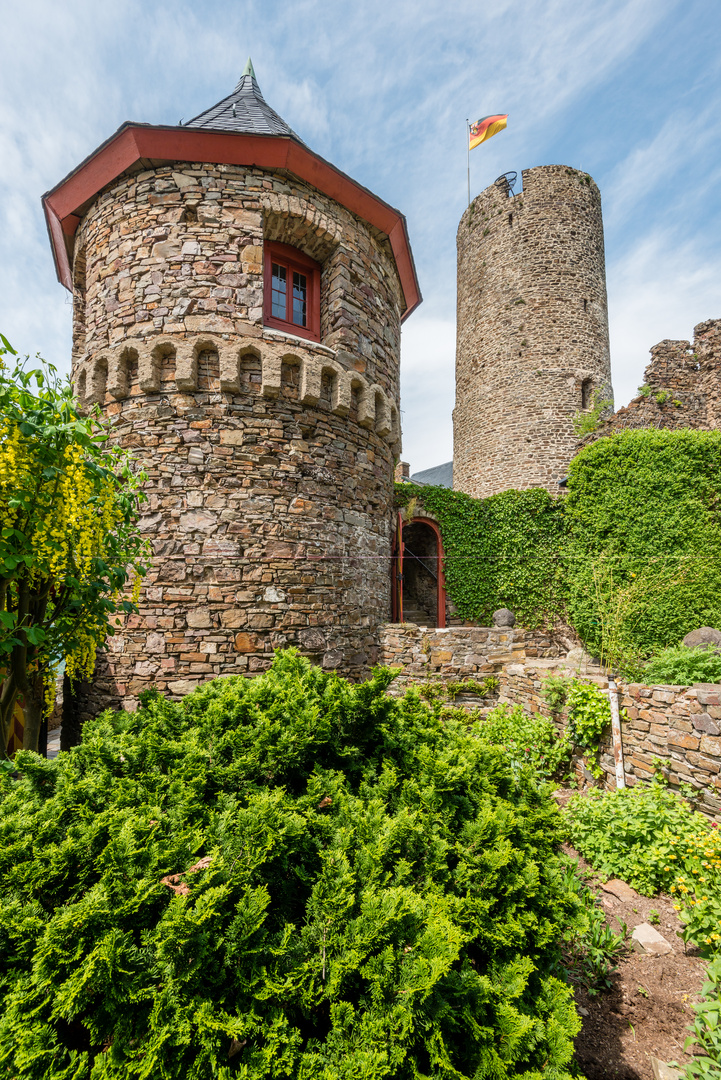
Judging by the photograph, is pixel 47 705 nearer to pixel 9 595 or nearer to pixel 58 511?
pixel 9 595

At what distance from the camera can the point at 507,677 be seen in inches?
290

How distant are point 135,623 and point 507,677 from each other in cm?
554

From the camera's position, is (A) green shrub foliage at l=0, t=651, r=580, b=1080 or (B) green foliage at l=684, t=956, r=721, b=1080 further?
(B) green foliage at l=684, t=956, r=721, b=1080

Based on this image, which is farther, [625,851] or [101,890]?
[625,851]

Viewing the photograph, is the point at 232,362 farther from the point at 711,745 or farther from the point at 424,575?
the point at 424,575

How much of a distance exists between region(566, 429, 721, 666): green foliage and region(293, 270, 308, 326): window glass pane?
619cm

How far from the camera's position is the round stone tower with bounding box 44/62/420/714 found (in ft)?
16.7

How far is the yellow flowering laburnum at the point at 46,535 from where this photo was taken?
2980 mm

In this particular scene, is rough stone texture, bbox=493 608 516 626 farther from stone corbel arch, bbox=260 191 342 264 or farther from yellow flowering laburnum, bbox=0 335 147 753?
yellow flowering laburnum, bbox=0 335 147 753

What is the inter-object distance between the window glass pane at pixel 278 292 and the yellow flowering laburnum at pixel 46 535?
318 centimetres

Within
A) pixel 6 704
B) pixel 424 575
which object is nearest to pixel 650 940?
pixel 6 704

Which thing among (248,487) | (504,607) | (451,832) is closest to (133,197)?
(248,487)

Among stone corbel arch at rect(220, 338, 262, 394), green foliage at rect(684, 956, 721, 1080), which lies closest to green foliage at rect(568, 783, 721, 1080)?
green foliage at rect(684, 956, 721, 1080)

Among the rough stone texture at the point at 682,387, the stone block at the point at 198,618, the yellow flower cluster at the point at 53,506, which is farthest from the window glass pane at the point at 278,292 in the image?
the rough stone texture at the point at 682,387
